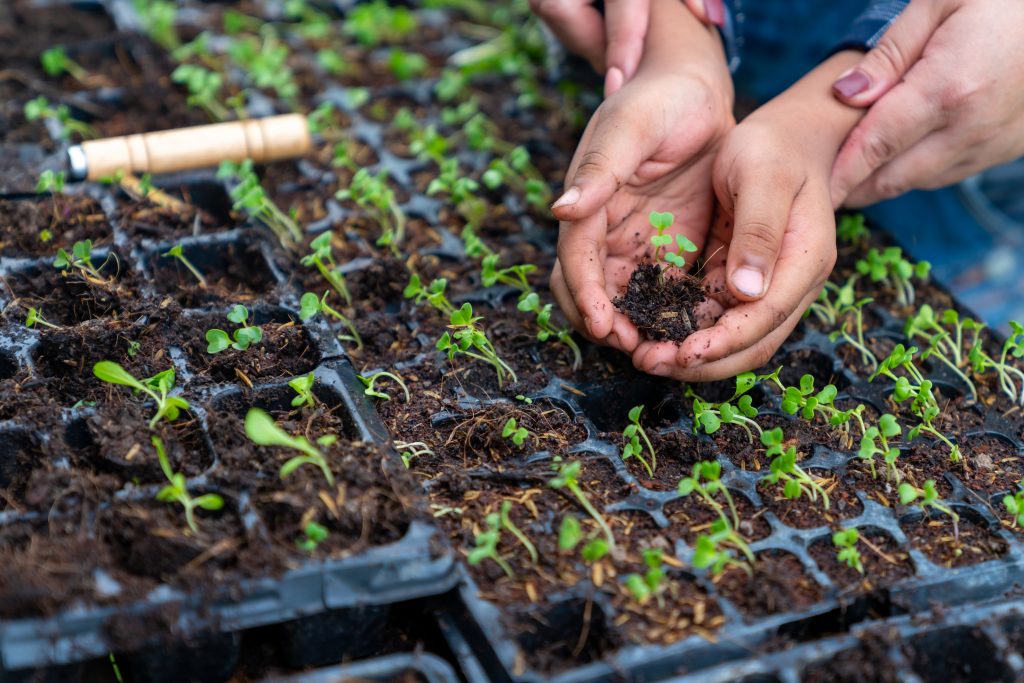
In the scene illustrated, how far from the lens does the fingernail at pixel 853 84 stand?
69.1 inches

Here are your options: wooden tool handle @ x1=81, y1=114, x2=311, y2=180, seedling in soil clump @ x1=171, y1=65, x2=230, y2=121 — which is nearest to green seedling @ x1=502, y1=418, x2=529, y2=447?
wooden tool handle @ x1=81, y1=114, x2=311, y2=180

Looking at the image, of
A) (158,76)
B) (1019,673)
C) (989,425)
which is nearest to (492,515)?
(1019,673)

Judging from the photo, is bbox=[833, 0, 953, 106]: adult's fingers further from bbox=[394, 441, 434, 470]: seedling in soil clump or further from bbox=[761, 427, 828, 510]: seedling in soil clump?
bbox=[394, 441, 434, 470]: seedling in soil clump

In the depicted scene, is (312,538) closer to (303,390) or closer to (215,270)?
(303,390)

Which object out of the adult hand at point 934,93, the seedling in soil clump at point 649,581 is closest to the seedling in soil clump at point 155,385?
the seedling in soil clump at point 649,581

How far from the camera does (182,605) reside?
110 cm

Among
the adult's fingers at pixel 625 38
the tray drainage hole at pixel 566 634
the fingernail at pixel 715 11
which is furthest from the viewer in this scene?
the fingernail at pixel 715 11

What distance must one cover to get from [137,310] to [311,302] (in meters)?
A: 0.26

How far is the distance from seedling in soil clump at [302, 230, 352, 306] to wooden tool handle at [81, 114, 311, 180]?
35 cm

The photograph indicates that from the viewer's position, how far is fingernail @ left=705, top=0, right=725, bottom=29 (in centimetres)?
204

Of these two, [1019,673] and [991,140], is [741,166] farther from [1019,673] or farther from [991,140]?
[1019,673]

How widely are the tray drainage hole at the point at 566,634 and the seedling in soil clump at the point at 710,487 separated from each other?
0.21 meters

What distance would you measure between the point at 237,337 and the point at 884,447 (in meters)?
0.96

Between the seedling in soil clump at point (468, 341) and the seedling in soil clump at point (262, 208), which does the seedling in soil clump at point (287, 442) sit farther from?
the seedling in soil clump at point (262, 208)
